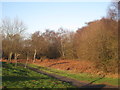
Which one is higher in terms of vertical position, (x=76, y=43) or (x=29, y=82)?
(x=76, y=43)

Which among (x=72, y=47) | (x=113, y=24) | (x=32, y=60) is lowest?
(x=32, y=60)

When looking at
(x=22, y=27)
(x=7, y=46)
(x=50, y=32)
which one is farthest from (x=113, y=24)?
(x=50, y=32)

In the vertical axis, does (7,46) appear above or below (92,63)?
above

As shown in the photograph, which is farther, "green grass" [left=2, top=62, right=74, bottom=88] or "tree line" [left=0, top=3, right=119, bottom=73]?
"tree line" [left=0, top=3, right=119, bottom=73]

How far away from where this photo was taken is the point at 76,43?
2648 cm

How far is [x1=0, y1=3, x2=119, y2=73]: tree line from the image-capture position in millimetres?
14461

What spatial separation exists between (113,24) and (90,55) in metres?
5.58

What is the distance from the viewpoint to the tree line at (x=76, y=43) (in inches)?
569

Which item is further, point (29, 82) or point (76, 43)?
point (76, 43)

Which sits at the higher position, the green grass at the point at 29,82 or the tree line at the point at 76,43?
the tree line at the point at 76,43

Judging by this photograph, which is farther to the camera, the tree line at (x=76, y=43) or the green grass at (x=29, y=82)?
the tree line at (x=76, y=43)

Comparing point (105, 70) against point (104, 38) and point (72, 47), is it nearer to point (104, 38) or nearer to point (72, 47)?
point (104, 38)

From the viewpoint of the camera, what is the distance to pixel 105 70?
1597 cm

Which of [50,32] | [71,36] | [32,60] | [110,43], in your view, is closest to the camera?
[110,43]
